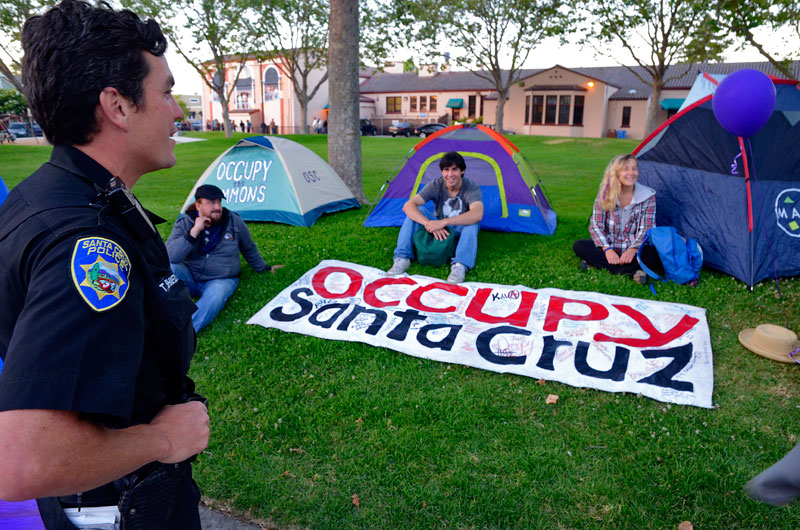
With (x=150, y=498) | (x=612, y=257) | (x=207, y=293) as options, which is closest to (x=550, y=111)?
(x=612, y=257)

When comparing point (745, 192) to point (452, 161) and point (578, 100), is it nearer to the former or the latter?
point (452, 161)

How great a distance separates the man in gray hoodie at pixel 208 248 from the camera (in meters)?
4.77

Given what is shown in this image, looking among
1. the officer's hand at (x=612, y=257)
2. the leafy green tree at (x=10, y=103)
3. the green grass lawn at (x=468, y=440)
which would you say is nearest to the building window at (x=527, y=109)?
the officer's hand at (x=612, y=257)

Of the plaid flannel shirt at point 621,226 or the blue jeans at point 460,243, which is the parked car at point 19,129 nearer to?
the blue jeans at point 460,243

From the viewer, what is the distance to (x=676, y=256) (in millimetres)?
5332

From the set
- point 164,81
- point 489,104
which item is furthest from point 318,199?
point 489,104

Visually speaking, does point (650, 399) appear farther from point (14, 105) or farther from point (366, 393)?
point (14, 105)

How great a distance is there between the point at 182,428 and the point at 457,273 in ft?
14.8

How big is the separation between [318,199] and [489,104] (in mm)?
35180

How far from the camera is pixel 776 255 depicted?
5.36 meters

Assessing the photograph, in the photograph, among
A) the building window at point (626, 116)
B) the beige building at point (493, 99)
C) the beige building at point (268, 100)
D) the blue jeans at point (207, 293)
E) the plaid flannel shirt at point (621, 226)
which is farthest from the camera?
the beige building at point (268, 100)

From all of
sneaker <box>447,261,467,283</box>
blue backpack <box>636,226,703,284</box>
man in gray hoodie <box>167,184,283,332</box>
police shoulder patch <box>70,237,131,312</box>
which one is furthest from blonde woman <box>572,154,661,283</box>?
police shoulder patch <box>70,237,131,312</box>

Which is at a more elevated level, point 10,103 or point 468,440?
point 10,103

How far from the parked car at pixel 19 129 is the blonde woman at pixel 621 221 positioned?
4130cm
